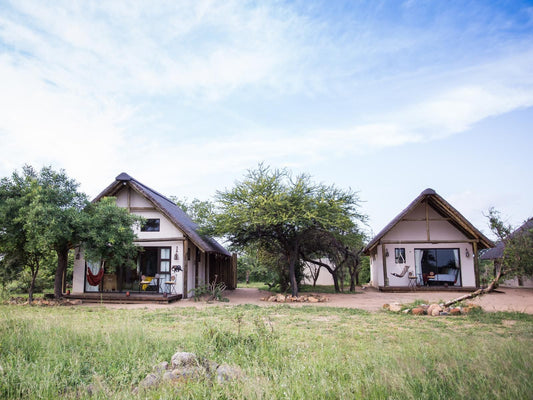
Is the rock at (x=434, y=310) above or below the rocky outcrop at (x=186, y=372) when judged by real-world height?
below

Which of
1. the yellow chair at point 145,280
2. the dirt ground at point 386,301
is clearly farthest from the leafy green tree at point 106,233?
the yellow chair at point 145,280

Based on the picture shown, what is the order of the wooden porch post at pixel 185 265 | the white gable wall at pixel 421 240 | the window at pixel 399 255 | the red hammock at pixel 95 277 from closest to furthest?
the wooden porch post at pixel 185 265, the red hammock at pixel 95 277, the white gable wall at pixel 421 240, the window at pixel 399 255

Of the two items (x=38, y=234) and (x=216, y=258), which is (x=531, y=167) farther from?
(x=216, y=258)

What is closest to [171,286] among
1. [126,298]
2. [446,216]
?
[126,298]

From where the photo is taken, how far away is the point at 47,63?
11062 mm

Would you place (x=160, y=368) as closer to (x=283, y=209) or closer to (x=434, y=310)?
(x=434, y=310)

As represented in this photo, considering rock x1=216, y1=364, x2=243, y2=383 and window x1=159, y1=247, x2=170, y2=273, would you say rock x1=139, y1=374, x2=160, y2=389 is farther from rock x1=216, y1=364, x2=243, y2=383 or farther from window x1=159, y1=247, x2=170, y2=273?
window x1=159, y1=247, x2=170, y2=273

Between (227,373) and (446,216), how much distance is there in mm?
18238

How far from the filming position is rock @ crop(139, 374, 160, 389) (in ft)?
12.5

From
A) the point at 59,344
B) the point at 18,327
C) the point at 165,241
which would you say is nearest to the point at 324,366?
the point at 59,344

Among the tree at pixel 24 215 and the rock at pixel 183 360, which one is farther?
the tree at pixel 24 215

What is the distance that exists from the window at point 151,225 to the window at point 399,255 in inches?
476

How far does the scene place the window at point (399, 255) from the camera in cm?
1964

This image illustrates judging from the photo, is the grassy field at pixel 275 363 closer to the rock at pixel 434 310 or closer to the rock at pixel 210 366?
the rock at pixel 210 366
